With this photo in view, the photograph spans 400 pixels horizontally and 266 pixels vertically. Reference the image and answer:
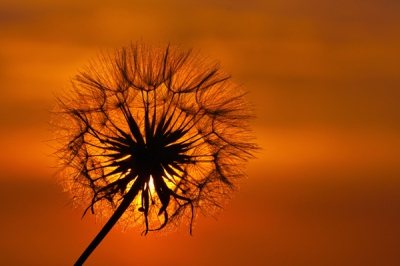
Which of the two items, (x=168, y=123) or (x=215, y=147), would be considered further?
(x=215, y=147)

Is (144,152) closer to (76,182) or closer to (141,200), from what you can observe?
(141,200)

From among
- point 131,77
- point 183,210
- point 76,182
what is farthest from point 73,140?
point 183,210

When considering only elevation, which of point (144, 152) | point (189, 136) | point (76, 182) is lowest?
point (76, 182)

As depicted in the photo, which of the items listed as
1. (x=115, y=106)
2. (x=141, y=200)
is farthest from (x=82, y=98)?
(x=141, y=200)

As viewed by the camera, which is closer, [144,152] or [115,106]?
[144,152]

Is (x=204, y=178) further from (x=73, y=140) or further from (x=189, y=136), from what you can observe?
(x=73, y=140)

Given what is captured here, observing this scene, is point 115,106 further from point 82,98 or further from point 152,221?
point 152,221

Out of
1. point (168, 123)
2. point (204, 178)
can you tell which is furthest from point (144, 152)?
point (204, 178)

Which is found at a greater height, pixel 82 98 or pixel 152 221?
pixel 82 98

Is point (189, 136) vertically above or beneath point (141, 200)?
above
